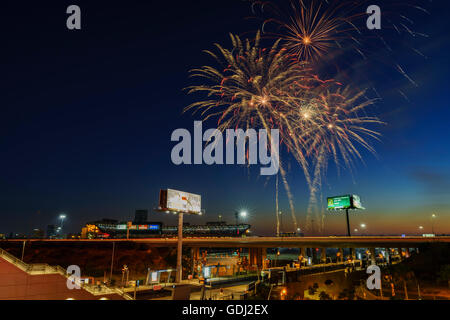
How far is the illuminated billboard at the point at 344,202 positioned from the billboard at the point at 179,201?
5087 centimetres

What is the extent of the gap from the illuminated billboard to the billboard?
50869mm

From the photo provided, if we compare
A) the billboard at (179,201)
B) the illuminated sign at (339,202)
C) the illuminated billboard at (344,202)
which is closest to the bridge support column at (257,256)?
the illuminated billboard at (344,202)

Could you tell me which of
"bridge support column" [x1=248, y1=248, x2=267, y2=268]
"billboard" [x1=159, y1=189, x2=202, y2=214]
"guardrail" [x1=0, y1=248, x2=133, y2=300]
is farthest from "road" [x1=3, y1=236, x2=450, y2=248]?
"guardrail" [x1=0, y1=248, x2=133, y2=300]

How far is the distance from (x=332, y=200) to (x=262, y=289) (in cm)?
6093

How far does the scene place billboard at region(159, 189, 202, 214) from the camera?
165 ft

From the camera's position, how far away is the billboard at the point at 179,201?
50344 mm

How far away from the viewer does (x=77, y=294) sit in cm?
3108

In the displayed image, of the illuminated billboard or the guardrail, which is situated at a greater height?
the illuminated billboard

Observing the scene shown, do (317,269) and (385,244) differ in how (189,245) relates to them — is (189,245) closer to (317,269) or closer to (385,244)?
(317,269)

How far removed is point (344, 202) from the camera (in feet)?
290

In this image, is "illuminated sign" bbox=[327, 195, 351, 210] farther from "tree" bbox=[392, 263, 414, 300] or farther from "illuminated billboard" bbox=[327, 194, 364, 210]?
"tree" bbox=[392, 263, 414, 300]

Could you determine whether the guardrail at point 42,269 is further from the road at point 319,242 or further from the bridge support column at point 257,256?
the bridge support column at point 257,256

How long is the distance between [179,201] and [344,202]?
58.4 metres
